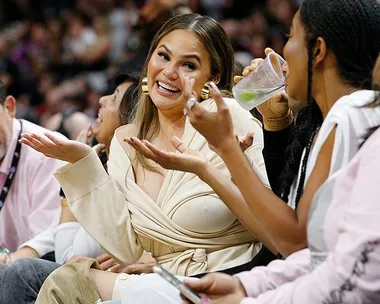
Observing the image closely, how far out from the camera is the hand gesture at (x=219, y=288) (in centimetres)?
219

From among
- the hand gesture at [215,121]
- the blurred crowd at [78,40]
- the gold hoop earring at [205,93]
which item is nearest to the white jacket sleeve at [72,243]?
the gold hoop earring at [205,93]

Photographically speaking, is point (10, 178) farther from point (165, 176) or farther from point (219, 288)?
point (219, 288)

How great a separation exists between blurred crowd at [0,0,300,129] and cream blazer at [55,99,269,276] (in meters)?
3.92

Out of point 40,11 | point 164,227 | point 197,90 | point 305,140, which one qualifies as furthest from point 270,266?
point 40,11

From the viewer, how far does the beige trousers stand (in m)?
2.83

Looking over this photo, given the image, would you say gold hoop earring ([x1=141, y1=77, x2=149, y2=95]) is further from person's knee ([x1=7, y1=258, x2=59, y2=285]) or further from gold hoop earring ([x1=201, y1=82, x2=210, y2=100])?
person's knee ([x1=7, y1=258, x2=59, y2=285])

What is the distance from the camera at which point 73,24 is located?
9.20 m

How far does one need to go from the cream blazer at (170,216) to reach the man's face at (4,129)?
40.0 inches

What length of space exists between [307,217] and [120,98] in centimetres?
163

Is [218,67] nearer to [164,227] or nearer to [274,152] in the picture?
[274,152]

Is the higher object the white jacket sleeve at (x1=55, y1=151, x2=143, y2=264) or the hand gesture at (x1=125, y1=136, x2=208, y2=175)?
the hand gesture at (x1=125, y1=136, x2=208, y2=175)

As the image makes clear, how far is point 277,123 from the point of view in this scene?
3072 mm

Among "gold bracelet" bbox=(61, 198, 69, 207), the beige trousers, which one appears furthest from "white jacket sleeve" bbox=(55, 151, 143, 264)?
"gold bracelet" bbox=(61, 198, 69, 207)

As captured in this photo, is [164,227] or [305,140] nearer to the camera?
[305,140]
